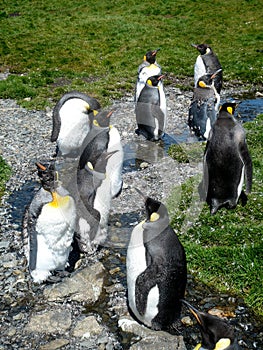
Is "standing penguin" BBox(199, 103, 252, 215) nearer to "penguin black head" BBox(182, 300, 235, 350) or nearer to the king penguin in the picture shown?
the king penguin

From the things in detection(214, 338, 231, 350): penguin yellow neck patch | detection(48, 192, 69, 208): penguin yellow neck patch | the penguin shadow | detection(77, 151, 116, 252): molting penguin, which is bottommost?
the penguin shadow

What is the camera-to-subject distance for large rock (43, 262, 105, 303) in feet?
16.5

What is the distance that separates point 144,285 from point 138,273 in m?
0.12

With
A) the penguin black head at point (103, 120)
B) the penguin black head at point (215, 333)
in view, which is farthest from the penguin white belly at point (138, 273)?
the penguin black head at point (103, 120)

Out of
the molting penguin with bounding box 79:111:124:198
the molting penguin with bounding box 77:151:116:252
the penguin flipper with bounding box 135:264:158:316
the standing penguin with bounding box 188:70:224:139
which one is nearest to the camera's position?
the penguin flipper with bounding box 135:264:158:316

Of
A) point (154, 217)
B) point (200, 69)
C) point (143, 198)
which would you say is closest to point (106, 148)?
point (143, 198)

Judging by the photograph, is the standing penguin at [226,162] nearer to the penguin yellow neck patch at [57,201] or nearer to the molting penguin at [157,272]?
the molting penguin at [157,272]

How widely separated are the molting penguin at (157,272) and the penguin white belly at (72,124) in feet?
13.0

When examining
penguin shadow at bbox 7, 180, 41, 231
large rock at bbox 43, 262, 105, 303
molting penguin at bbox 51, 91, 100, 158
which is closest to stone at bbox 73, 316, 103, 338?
large rock at bbox 43, 262, 105, 303

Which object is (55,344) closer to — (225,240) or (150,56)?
(225,240)

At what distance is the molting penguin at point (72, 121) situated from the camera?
827 cm

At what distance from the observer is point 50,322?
4.64 meters

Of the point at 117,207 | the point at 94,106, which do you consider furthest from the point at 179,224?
the point at 94,106

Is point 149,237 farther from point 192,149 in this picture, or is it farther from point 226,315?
point 192,149
